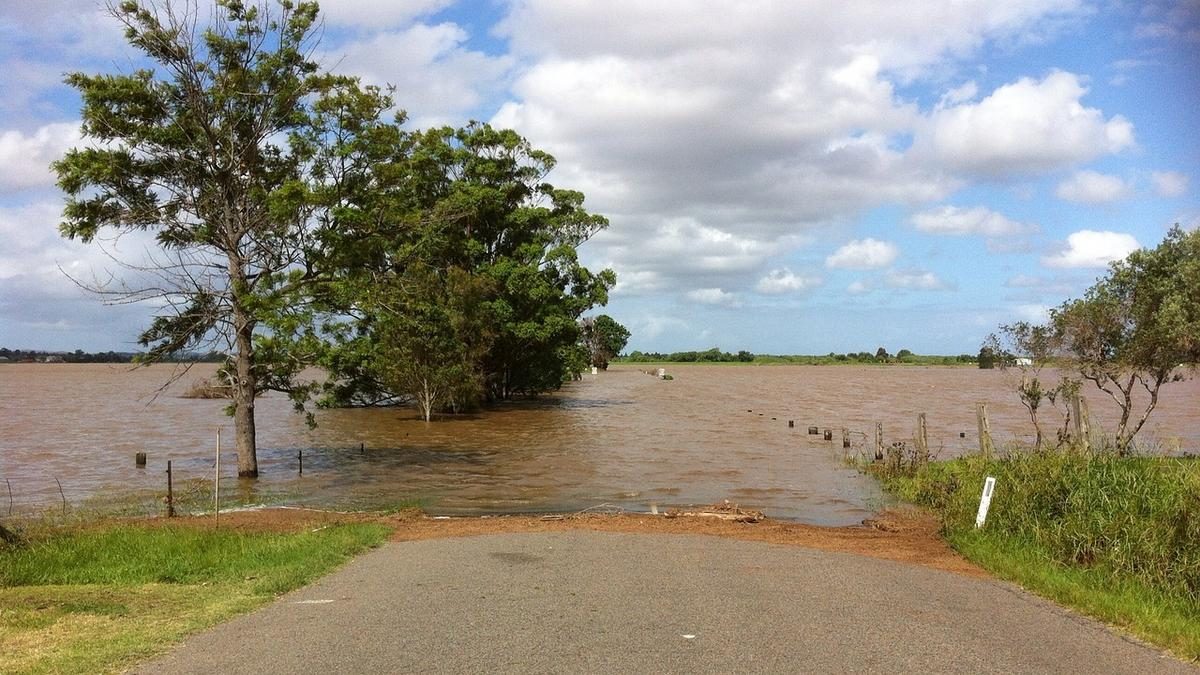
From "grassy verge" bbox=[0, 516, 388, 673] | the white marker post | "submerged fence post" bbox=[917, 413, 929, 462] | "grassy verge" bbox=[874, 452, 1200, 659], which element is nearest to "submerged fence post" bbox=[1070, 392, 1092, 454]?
"grassy verge" bbox=[874, 452, 1200, 659]

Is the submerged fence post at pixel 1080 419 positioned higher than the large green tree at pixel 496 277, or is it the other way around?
the large green tree at pixel 496 277

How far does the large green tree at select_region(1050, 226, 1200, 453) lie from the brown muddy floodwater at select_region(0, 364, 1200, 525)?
2108 millimetres

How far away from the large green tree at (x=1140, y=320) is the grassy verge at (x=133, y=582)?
1679 cm

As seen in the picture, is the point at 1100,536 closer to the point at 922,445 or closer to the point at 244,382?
the point at 922,445

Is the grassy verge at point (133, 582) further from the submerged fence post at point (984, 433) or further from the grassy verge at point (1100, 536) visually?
the submerged fence post at point (984, 433)

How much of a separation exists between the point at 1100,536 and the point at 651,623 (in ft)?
21.3

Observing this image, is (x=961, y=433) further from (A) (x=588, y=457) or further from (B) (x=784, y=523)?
(B) (x=784, y=523)

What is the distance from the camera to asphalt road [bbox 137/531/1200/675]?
667 cm

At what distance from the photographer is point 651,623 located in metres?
7.74

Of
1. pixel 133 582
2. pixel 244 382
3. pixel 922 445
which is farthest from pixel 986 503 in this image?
pixel 244 382

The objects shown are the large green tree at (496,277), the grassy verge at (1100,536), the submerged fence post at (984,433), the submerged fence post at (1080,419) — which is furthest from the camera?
the large green tree at (496,277)

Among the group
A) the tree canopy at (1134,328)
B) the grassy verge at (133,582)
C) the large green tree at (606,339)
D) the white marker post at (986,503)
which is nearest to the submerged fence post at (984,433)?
the tree canopy at (1134,328)

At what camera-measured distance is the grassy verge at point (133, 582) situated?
6852 mm

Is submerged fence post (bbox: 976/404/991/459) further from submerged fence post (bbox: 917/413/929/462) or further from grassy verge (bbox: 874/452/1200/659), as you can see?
grassy verge (bbox: 874/452/1200/659)
